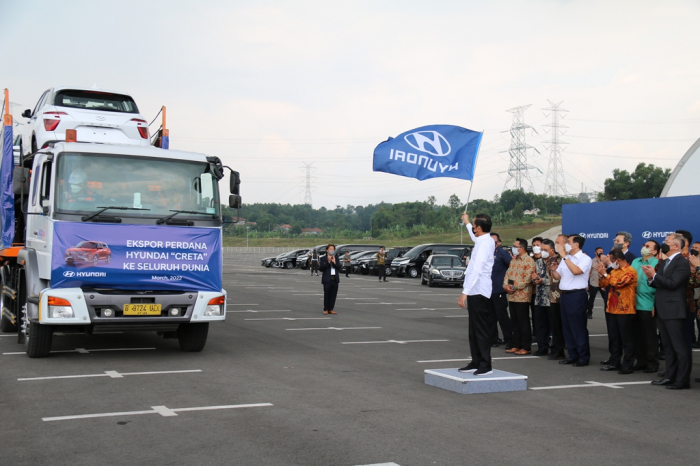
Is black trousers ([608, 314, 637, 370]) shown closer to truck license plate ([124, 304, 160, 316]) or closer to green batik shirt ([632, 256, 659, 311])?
green batik shirt ([632, 256, 659, 311])

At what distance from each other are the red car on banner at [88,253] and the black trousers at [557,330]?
6666mm

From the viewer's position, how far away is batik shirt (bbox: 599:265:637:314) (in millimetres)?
9430

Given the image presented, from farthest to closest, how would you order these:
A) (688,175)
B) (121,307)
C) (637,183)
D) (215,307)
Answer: (637,183) < (688,175) < (215,307) < (121,307)

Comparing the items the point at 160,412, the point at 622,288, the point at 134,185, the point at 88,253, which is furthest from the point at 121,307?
the point at 622,288

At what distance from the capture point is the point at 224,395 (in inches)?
307

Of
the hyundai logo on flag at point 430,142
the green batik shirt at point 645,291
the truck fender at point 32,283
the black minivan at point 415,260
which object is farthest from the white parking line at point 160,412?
the black minivan at point 415,260

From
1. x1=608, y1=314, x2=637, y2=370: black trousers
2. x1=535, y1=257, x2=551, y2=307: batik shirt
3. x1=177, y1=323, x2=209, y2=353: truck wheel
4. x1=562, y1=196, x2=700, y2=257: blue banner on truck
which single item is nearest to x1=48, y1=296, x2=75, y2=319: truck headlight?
x1=177, y1=323, x2=209, y2=353: truck wheel

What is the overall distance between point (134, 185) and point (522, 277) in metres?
6.21

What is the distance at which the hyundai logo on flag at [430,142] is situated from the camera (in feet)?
37.1

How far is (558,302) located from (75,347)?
306 inches

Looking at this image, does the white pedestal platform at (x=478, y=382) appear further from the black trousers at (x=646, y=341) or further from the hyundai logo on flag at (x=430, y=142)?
the hyundai logo on flag at (x=430, y=142)

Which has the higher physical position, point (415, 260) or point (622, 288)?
point (622, 288)

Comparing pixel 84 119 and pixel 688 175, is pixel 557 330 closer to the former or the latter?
pixel 84 119

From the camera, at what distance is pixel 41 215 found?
990 centimetres
